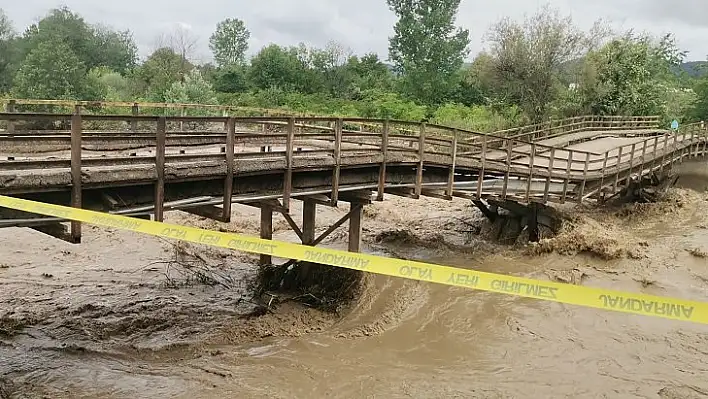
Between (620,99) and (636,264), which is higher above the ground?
(620,99)

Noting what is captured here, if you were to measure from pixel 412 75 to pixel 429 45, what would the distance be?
2.72 meters

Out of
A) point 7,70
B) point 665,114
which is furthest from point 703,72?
point 7,70

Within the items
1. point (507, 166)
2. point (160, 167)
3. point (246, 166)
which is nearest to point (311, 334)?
point (246, 166)

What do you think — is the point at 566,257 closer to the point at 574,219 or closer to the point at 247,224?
the point at 574,219

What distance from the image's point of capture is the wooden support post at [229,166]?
7934 millimetres

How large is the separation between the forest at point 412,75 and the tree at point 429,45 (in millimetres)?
83

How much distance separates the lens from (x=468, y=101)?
1833 inches

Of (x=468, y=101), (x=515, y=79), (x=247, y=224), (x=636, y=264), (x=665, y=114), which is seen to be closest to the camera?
(x=636, y=264)

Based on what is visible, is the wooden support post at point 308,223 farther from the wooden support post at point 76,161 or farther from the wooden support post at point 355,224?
the wooden support post at point 76,161

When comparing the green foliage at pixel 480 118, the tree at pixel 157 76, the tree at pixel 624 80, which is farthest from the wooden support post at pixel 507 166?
the tree at pixel 157 76

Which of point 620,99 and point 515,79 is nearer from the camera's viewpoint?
point 515,79

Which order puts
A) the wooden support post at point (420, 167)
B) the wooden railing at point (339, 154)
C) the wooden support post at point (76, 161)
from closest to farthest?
the wooden support post at point (76, 161)
the wooden railing at point (339, 154)
the wooden support post at point (420, 167)

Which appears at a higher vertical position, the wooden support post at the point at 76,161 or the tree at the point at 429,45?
the tree at the point at 429,45

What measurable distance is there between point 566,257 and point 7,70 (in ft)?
166
